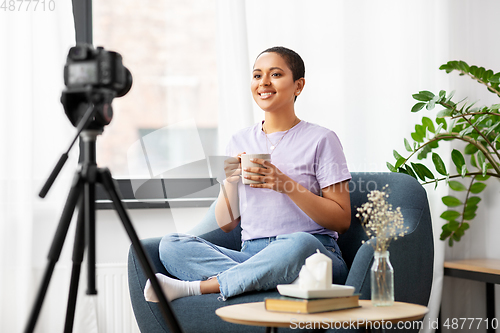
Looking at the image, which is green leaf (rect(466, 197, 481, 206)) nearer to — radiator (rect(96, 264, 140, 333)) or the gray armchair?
the gray armchair

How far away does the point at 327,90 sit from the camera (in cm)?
236

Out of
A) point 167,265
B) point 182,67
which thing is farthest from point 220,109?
point 167,265

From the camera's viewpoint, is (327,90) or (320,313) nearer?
(320,313)

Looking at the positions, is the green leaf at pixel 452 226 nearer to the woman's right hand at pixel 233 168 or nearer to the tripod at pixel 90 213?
the woman's right hand at pixel 233 168

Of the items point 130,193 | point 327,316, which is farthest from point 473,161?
point 130,193

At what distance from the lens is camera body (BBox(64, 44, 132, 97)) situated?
1.02 meters

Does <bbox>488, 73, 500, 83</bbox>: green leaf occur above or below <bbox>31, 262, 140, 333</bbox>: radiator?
above

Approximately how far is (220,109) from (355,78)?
678mm

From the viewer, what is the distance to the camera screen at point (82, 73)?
1017mm

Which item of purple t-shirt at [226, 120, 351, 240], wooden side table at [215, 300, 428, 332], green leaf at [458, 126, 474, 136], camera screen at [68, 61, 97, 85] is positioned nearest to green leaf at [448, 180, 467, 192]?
green leaf at [458, 126, 474, 136]

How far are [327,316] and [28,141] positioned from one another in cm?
160

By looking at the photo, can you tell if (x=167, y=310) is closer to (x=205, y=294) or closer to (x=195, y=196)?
(x=205, y=294)

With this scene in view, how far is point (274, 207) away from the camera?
1718 millimetres

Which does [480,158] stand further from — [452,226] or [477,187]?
[452,226]
